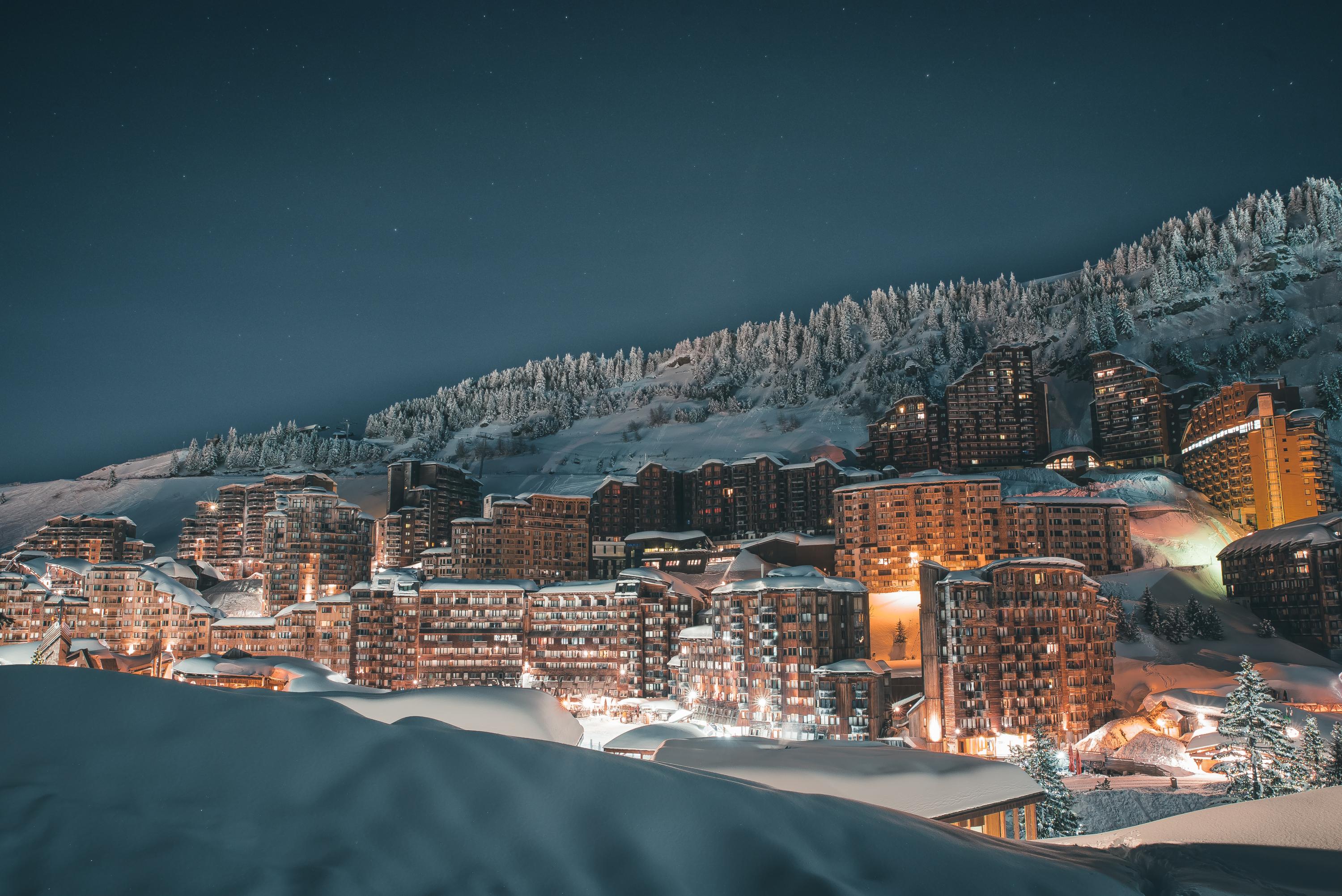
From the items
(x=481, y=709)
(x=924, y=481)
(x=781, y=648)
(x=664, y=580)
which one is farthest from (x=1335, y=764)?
(x=664, y=580)

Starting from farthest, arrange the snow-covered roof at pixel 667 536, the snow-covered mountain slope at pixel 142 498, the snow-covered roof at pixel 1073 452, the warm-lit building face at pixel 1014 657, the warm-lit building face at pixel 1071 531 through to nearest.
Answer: the snow-covered mountain slope at pixel 142 498 → the snow-covered roof at pixel 1073 452 → the snow-covered roof at pixel 667 536 → the warm-lit building face at pixel 1071 531 → the warm-lit building face at pixel 1014 657

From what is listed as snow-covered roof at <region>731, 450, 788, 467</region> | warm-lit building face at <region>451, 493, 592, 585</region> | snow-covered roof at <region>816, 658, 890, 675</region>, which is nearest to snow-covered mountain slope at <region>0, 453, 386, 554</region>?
warm-lit building face at <region>451, 493, 592, 585</region>

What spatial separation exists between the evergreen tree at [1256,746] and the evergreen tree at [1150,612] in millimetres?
21223

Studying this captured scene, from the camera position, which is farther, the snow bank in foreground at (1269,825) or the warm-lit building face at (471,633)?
the warm-lit building face at (471,633)

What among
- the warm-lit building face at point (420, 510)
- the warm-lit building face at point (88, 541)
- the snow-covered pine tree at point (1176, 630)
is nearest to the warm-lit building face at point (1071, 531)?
the snow-covered pine tree at point (1176, 630)

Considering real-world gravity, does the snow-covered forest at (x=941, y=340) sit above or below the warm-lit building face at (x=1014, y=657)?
above

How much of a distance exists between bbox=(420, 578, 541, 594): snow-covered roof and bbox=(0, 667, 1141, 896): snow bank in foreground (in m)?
64.2

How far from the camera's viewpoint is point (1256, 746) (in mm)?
35375

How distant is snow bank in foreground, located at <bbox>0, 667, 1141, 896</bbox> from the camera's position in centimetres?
342

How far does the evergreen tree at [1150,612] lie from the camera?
59.0 m

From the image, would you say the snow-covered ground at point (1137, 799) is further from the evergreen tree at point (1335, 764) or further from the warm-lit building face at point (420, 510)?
the warm-lit building face at point (420, 510)

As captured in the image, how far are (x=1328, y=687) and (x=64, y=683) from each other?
198 feet

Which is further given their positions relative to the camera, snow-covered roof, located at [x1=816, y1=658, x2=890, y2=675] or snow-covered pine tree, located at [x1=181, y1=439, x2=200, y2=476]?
snow-covered pine tree, located at [x1=181, y1=439, x2=200, y2=476]

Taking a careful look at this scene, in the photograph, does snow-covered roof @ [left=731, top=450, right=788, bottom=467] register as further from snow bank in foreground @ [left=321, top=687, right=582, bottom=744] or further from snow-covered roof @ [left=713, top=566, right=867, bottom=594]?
snow bank in foreground @ [left=321, top=687, right=582, bottom=744]
